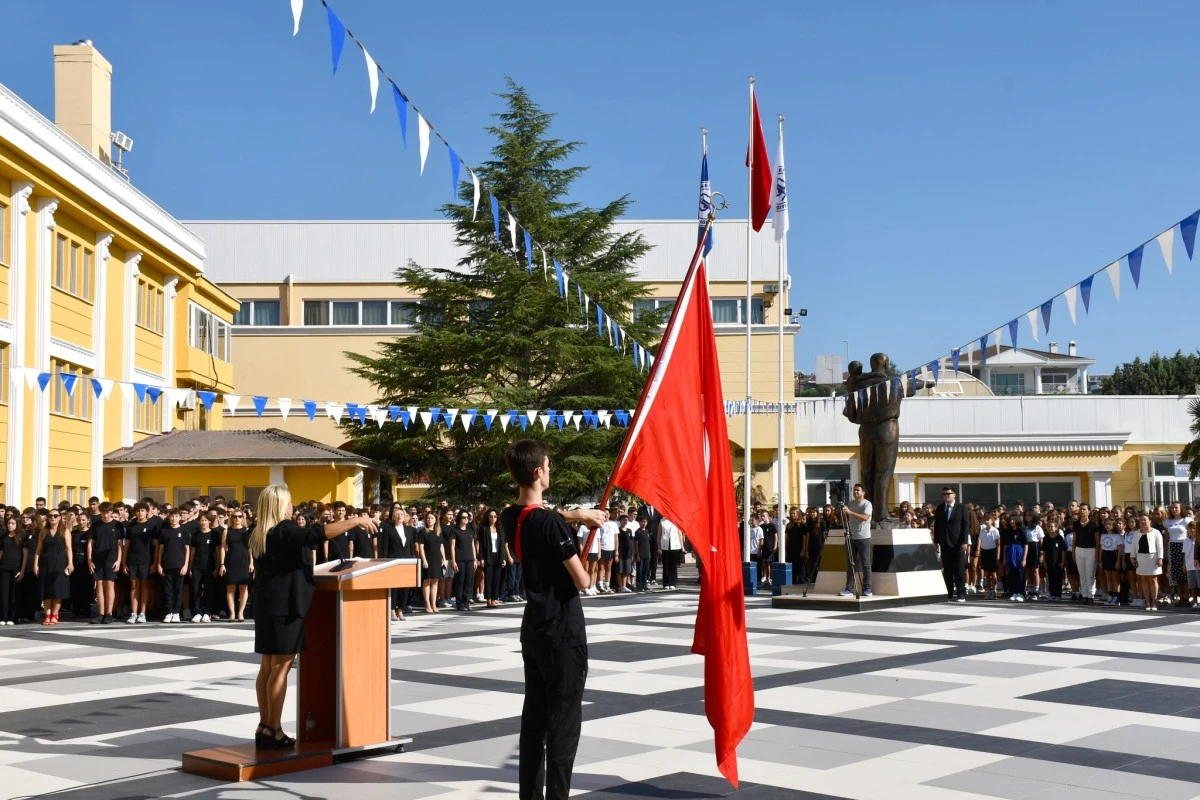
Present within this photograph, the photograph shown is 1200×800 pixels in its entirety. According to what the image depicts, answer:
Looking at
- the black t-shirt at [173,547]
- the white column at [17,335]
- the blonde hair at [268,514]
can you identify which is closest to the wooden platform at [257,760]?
the blonde hair at [268,514]

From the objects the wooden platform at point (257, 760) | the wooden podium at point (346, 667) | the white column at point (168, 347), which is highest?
the white column at point (168, 347)

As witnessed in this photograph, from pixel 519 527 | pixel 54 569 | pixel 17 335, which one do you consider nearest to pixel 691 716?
pixel 519 527

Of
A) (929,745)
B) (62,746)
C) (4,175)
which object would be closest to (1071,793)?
(929,745)

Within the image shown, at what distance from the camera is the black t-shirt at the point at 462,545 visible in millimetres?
22859

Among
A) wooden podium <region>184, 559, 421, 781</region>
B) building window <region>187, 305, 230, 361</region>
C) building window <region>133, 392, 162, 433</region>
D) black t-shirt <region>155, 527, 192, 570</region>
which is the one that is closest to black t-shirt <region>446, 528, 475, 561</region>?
black t-shirt <region>155, 527, 192, 570</region>

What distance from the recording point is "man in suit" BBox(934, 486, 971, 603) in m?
23.5

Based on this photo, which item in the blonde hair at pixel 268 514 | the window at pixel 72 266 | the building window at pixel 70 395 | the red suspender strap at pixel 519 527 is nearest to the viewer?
the red suspender strap at pixel 519 527

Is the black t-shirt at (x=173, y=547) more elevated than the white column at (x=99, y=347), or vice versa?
the white column at (x=99, y=347)

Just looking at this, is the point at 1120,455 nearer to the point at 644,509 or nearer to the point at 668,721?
the point at 644,509

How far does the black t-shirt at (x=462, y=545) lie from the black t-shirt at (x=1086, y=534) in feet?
35.7

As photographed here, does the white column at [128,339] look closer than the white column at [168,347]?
Yes

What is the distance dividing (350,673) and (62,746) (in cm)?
226

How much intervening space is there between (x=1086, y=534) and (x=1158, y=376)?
2763 inches

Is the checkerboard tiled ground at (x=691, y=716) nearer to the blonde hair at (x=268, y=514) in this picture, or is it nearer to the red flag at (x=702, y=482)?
the red flag at (x=702, y=482)
